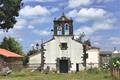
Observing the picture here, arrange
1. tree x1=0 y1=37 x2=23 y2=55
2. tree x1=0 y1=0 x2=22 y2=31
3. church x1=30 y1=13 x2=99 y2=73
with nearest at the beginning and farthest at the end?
tree x1=0 y1=0 x2=22 y2=31, church x1=30 y1=13 x2=99 y2=73, tree x1=0 y1=37 x2=23 y2=55

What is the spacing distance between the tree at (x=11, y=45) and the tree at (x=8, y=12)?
122 feet

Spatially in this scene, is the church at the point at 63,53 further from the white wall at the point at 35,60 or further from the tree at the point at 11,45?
the tree at the point at 11,45

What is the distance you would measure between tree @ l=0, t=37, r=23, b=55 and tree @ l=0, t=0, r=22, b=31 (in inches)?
1467

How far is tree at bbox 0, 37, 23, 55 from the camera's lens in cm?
10056

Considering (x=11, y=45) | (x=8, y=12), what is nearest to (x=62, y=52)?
(x=11, y=45)

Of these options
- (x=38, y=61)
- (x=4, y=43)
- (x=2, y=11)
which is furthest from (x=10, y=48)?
(x=2, y=11)

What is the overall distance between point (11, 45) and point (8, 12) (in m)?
41.5

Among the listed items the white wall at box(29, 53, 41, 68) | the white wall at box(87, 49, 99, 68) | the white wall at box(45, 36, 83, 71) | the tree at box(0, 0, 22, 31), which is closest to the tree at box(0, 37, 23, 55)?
the white wall at box(29, 53, 41, 68)

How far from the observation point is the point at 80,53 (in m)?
86.2

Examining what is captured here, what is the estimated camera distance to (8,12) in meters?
61.7

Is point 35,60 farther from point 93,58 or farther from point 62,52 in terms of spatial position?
point 93,58

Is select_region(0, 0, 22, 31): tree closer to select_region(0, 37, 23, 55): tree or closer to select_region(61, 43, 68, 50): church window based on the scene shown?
select_region(61, 43, 68, 50): church window

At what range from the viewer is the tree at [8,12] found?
61156mm

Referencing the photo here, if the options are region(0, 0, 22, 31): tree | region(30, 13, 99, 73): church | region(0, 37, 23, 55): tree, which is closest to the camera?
region(0, 0, 22, 31): tree
